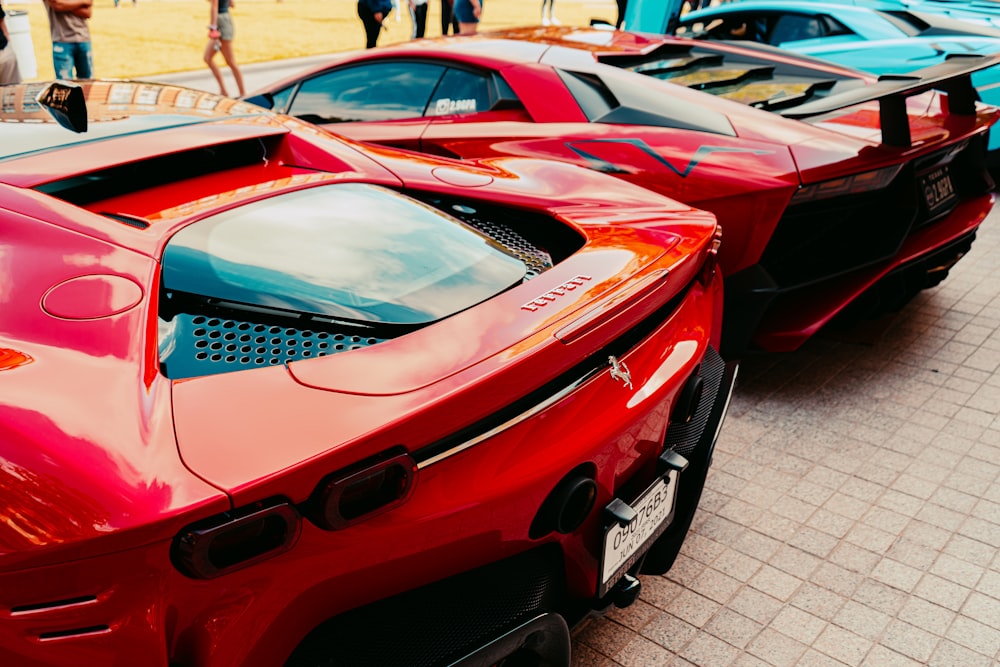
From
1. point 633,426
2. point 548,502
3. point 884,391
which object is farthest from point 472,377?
point 884,391

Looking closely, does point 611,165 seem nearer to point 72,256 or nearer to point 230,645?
point 72,256

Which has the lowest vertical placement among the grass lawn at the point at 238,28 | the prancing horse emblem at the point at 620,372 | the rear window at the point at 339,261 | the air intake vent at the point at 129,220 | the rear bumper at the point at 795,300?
the grass lawn at the point at 238,28

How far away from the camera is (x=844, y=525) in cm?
281

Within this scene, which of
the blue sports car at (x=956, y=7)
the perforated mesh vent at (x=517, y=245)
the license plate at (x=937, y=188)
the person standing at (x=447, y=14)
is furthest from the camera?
the person standing at (x=447, y=14)

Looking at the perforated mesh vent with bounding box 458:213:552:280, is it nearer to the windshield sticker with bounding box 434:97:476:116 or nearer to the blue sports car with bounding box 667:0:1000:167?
the windshield sticker with bounding box 434:97:476:116

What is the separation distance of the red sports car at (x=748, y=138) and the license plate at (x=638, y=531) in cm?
144

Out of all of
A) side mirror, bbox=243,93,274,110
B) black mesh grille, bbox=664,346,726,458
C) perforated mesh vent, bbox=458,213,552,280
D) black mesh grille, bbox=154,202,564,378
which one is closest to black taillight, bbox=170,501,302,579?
black mesh grille, bbox=154,202,564,378

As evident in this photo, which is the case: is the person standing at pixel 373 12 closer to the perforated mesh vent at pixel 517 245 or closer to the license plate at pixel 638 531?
the perforated mesh vent at pixel 517 245

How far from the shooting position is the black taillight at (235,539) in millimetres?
1201

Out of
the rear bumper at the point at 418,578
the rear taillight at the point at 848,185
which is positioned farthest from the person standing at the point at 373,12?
the rear bumper at the point at 418,578

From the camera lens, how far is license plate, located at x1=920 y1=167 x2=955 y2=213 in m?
3.59

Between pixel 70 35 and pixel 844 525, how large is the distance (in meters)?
7.21

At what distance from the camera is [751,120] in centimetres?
351

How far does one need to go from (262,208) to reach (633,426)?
0.94 m
